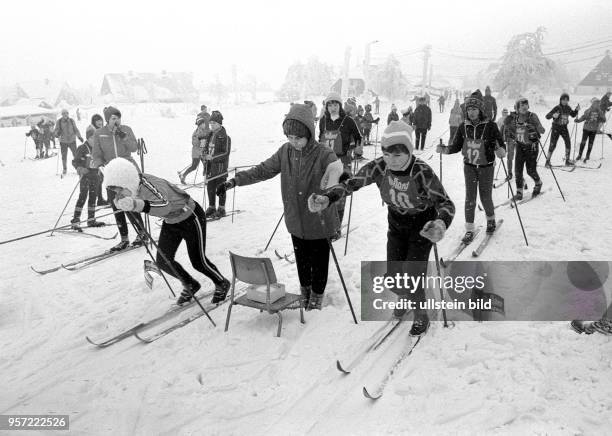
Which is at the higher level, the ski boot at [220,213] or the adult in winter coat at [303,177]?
the adult in winter coat at [303,177]

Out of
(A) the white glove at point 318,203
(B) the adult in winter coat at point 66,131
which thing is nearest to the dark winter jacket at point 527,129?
(A) the white glove at point 318,203

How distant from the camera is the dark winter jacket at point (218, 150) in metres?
8.08

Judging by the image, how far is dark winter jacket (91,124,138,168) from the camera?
6.77 meters

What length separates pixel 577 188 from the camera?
873 cm

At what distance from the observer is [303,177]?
12.7 feet

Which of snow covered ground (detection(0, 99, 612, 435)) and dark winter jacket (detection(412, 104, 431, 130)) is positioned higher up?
dark winter jacket (detection(412, 104, 431, 130))

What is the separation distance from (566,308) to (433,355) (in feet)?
4.94

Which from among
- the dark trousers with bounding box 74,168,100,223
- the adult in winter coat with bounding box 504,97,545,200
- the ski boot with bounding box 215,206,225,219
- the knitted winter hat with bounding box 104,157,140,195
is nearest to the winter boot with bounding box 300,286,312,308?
the knitted winter hat with bounding box 104,157,140,195

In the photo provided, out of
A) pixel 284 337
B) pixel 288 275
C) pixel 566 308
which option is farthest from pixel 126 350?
pixel 566 308

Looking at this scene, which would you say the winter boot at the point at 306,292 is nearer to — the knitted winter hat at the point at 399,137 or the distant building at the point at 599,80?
the knitted winter hat at the point at 399,137

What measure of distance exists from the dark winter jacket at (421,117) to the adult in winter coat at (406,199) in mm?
12032

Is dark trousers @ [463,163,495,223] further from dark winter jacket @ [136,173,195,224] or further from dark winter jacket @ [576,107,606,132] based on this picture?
dark winter jacket @ [576,107,606,132]

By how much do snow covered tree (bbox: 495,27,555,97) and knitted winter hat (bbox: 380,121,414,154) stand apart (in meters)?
42.9

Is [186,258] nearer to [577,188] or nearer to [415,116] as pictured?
[577,188]
